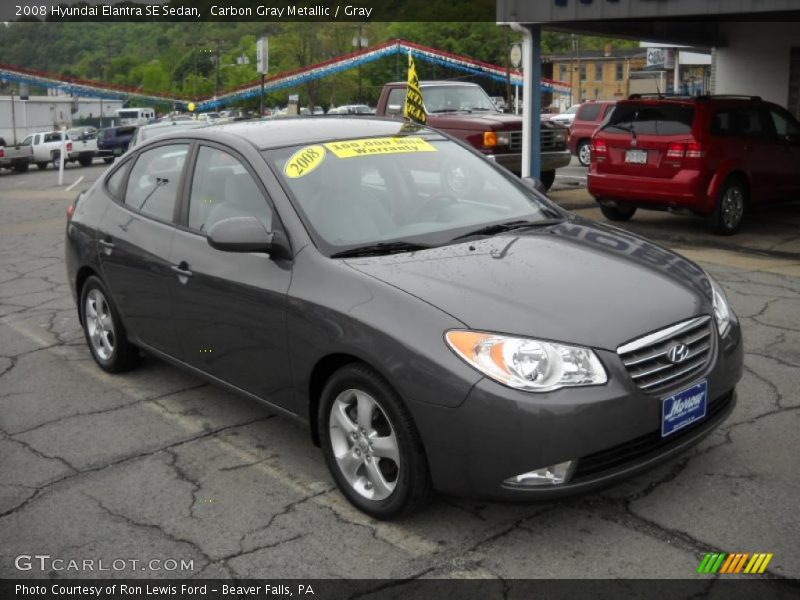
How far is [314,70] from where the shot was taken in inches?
1762

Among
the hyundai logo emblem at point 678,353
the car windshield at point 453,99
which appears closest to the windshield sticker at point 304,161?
the hyundai logo emblem at point 678,353

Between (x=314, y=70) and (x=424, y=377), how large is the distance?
43.4 meters

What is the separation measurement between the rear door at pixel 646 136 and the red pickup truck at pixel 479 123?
287 centimetres

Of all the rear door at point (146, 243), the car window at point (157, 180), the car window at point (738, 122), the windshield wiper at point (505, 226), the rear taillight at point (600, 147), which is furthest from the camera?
the rear taillight at point (600, 147)

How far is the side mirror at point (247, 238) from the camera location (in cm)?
400

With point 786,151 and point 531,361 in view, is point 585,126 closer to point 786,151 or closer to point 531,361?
point 786,151

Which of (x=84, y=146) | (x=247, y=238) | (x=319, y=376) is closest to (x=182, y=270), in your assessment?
(x=247, y=238)

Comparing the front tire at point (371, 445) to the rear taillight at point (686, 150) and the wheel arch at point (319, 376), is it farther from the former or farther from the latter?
the rear taillight at point (686, 150)

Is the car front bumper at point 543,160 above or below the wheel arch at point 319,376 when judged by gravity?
above

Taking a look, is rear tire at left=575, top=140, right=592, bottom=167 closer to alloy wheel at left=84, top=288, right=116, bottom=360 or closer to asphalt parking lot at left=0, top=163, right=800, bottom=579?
asphalt parking lot at left=0, top=163, right=800, bottom=579

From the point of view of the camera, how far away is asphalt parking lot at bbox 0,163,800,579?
11.2ft

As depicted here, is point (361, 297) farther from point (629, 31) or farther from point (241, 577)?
point (629, 31)

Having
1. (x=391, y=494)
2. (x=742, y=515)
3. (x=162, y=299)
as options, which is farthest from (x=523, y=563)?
(x=162, y=299)

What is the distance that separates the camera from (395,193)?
4.43 meters
